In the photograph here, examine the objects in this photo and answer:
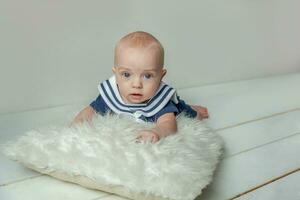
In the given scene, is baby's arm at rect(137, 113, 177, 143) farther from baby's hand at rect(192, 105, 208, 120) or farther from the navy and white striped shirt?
baby's hand at rect(192, 105, 208, 120)

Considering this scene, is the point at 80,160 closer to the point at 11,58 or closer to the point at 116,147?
the point at 116,147

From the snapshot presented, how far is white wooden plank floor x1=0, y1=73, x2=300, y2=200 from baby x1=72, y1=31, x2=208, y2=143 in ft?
0.48

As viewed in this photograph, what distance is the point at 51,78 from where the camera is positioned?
1519 mm

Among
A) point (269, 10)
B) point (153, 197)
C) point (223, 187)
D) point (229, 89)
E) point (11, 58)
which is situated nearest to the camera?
point (153, 197)

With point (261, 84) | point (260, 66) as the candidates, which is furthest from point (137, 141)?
point (260, 66)

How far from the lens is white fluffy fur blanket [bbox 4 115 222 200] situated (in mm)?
912

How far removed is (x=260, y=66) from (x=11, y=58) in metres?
1.12

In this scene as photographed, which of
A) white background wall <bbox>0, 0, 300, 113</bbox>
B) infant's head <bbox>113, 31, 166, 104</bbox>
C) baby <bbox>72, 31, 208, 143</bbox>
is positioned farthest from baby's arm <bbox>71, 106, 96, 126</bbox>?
white background wall <bbox>0, 0, 300, 113</bbox>

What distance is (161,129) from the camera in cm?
112

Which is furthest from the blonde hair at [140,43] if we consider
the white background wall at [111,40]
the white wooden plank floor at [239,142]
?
the white background wall at [111,40]

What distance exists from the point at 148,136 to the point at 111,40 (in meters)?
0.64

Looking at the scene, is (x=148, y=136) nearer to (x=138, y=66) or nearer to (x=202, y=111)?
(x=138, y=66)

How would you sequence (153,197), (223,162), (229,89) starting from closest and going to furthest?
1. (153,197)
2. (223,162)
3. (229,89)

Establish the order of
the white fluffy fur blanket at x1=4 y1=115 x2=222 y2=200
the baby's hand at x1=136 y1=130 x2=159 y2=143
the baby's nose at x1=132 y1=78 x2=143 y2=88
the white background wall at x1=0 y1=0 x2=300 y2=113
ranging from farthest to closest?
the white background wall at x1=0 y1=0 x2=300 y2=113 < the baby's nose at x1=132 y1=78 x2=143 y2=88 < the baby's hand at x1=136 y1=130 x2=159 y2=143 < the white fluffy fur blanket at x1=4 y1=115 x2=222 y2=200
